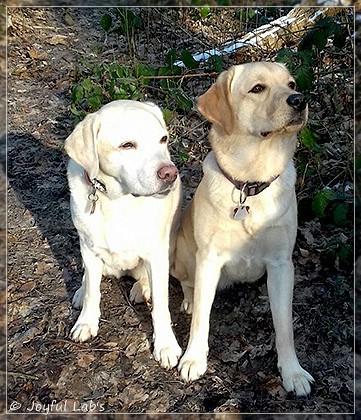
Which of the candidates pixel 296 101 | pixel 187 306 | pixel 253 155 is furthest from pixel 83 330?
pixel 296 101

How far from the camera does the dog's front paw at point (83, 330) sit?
9.67 ft

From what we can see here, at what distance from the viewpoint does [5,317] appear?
305 centimetres

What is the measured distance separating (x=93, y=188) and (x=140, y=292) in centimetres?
75

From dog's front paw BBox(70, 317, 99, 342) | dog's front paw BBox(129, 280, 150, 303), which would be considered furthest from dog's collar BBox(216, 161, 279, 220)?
dog's front paw BBox(70, 317, 99, 342)

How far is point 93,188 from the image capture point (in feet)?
8.76

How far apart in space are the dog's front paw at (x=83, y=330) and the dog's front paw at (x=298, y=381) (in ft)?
3.06

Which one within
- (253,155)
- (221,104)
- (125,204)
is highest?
(221,104)

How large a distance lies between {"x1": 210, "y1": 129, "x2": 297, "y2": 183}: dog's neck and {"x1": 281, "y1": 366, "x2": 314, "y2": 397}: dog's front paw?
0.86m

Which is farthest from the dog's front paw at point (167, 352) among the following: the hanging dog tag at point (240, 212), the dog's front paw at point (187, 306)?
the hanging dog tag at point (240, 212)

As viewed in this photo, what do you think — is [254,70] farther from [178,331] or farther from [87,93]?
[87,93]

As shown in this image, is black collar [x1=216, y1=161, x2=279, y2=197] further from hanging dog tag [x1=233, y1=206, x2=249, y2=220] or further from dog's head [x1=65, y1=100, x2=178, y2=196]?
dog's head [x1=65, y1=100, x2=178, y2=196]

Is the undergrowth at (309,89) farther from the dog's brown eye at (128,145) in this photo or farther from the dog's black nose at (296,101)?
the dog's brown eye at (128,145)

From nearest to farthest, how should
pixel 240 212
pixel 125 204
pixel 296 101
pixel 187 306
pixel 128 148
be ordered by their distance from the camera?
pixel 296 101 → pixel 128 148 → pixel 240 212 → pixel 125 204 → pixel 187 306

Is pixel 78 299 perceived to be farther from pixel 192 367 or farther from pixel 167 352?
pixel 192 367
